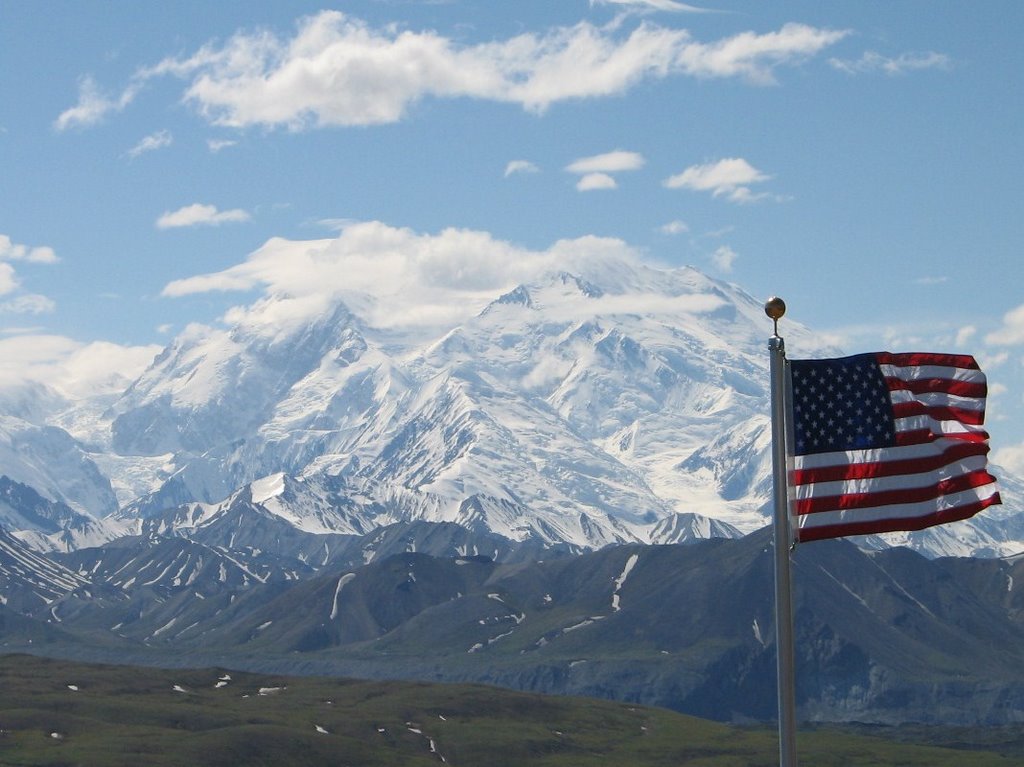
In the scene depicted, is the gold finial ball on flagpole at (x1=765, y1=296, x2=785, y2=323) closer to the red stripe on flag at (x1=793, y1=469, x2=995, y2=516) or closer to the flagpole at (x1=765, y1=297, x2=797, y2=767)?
the flagpole at (x1=765, y1=297, x2=797, y2=767)

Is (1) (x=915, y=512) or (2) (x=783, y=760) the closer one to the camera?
(2) (x=783, y=760)

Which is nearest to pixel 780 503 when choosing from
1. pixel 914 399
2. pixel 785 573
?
pixel 785 573

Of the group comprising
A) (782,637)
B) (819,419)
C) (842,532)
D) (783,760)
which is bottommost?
(783,760)

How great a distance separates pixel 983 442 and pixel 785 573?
6821 millimetres

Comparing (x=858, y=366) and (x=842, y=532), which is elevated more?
(x=858, y=366)

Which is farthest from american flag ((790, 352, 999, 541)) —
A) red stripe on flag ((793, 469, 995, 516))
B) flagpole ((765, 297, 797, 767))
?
flagpole ((765, 297, 797, 767))

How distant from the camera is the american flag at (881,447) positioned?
3969 cm

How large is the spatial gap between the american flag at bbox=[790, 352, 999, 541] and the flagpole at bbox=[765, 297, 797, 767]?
0.56 meters

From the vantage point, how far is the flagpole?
3784cm

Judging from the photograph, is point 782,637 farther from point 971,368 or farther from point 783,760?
point 971,368

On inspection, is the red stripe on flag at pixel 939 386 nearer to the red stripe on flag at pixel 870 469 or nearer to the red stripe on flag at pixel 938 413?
the red stripe on flag at pixel 938 413

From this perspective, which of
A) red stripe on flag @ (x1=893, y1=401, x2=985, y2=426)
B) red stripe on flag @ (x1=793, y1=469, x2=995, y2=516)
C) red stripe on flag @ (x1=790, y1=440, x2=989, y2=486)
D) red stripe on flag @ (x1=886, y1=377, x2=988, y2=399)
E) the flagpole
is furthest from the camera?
red stripe on flag @ (x1=886, y1=377, x2=988, y2=399)

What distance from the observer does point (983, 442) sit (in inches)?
1636

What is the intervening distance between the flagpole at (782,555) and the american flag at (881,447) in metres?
0.56
